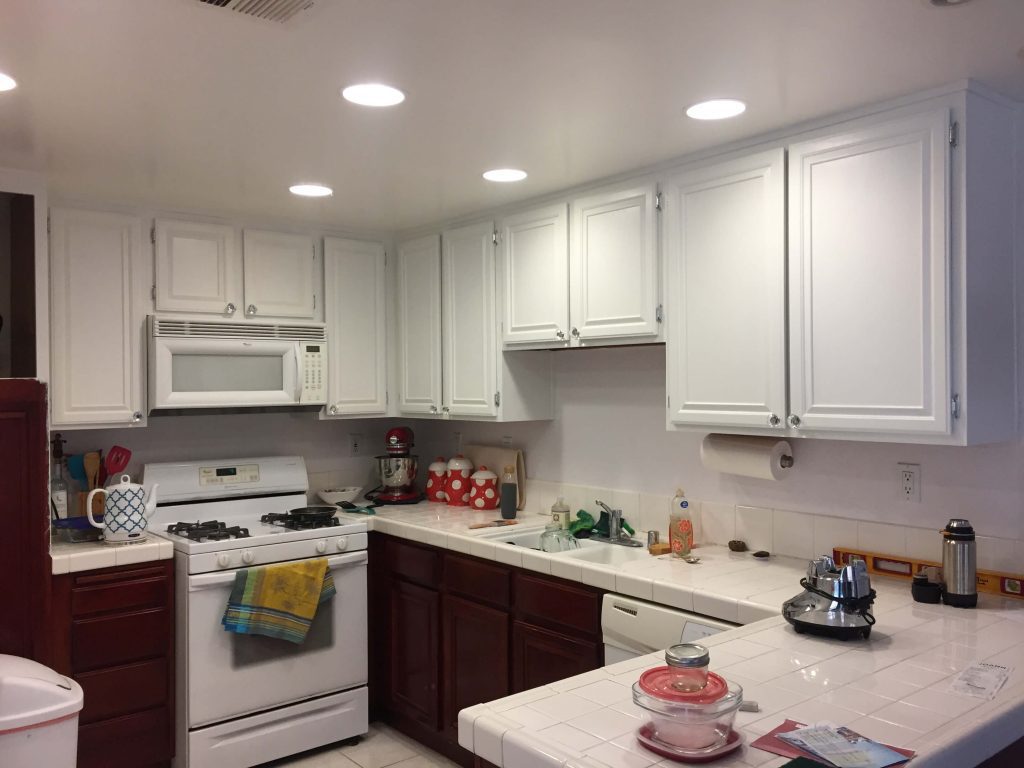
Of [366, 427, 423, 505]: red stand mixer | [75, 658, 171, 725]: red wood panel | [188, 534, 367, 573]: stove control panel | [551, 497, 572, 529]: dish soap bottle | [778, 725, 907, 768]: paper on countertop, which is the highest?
[366, 427, 423, 505]: red stand mixer

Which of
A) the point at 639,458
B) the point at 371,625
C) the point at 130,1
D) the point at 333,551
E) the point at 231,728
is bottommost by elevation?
the point at 231,728

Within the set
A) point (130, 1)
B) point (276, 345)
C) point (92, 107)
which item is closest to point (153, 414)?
point (276, 345)

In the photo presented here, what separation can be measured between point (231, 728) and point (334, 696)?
43 centimetres

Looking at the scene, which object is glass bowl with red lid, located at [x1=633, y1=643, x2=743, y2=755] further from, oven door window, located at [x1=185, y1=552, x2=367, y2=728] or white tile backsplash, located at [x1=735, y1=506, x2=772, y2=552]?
oven door window, located at [x1=185, y1=552, x2=367, y2=728]

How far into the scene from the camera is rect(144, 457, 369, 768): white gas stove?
123 inches

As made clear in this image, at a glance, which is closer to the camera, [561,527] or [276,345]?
[561,527]

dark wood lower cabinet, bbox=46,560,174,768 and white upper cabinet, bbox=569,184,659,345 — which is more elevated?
white upper cabinet, bbox=569,184,659,345

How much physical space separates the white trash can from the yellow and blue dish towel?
763 millimetres

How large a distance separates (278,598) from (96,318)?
1321 mm

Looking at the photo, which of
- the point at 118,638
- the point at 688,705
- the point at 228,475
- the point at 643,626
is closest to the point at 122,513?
the point at 118,638

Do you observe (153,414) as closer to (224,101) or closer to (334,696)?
(334,696)

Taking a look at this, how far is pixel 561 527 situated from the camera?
3.41m

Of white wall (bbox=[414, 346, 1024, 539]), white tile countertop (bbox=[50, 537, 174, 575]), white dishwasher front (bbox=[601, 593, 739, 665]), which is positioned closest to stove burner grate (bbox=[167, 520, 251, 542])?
white tile countertop (bbox=[50, 537, 174, 575])

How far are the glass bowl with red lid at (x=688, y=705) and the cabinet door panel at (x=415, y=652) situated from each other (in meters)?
2.09
